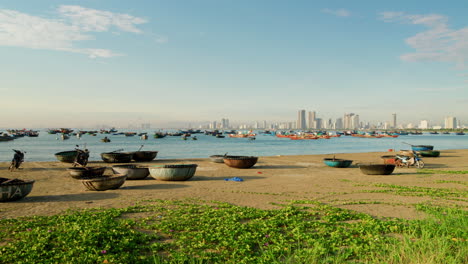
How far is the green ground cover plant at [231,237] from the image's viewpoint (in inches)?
287

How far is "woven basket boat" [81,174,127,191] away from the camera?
1667cm

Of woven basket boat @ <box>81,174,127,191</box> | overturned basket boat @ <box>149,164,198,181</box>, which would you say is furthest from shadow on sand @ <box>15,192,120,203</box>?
overturned basket boat @ <box>149,164,198,181</box>

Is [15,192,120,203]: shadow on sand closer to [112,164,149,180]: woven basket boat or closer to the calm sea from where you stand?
[112,164,149,180]: woven basket boat

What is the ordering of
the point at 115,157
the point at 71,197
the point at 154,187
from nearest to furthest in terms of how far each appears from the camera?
the point at 71,197
the point at 154,187
the point at 115,157

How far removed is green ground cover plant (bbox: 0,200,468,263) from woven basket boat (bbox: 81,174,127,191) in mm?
4719

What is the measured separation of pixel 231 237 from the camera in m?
8.79

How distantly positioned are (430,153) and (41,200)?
131ft

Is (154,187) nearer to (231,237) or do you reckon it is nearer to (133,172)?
(133,172)

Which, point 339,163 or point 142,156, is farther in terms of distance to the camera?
point 142,156

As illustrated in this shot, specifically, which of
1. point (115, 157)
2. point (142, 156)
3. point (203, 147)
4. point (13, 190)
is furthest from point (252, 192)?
point (203, 147)

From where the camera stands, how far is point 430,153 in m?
39.5

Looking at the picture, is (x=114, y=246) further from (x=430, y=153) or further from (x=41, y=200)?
(x=430, y=153)

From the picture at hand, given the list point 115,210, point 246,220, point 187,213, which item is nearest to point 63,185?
point 115,210

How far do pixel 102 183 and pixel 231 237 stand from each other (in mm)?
10246
